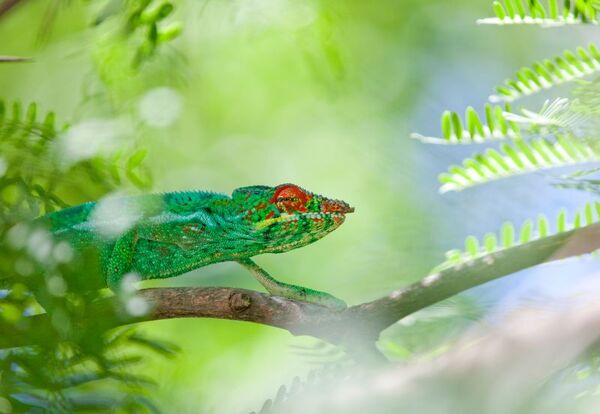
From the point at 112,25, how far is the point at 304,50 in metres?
0.27

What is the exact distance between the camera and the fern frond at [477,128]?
2.24 ft

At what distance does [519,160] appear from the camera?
0.71 m

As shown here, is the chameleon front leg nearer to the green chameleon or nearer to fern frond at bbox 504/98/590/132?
the green chameleon

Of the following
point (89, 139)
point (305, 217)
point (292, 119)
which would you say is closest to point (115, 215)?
point (89, 139)

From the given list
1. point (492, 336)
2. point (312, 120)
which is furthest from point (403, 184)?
point (492, 336)

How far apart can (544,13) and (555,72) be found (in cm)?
5

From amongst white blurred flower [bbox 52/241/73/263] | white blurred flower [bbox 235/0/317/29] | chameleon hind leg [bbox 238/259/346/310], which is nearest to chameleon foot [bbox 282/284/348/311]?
chameleon hind leg [bbox 238/259/346/310]

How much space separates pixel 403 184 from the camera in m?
1.24

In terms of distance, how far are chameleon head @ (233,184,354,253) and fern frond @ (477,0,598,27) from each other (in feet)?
0.72

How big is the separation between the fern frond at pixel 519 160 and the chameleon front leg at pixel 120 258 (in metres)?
0.36

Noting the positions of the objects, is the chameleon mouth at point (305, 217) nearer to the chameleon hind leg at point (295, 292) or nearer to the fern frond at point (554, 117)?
the chameleon hind leg at point (295, 292)

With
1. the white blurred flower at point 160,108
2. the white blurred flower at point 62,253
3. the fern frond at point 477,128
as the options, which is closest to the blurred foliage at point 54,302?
the white blurred flower at point 62,253

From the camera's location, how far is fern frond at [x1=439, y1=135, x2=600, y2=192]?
0.69m

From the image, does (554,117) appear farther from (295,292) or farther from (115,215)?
(115,215)
